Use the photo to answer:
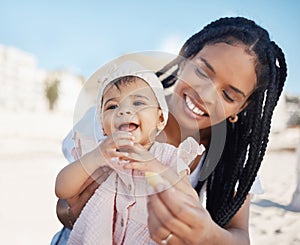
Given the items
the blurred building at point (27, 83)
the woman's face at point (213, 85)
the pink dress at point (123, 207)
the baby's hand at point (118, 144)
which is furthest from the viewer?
the blurred building at point (27, 83)

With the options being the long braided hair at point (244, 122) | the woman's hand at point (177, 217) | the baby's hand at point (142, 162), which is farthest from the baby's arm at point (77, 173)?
the long braided hair at point (244, 122)

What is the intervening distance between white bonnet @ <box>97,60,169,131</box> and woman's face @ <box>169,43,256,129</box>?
171 mm

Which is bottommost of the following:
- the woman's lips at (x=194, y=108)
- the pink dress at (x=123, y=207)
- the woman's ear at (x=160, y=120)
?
the pink dress at (x=123, y=207)

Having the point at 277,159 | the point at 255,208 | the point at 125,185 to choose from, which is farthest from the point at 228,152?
the point at 277,159

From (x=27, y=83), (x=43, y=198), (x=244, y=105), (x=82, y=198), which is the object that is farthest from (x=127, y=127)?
(x=27, y=83)

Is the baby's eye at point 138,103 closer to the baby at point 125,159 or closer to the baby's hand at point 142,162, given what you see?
the baby at point 125,159

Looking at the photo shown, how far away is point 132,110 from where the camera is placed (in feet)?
3.36

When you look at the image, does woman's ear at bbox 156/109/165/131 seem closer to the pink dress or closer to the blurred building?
the pink dress

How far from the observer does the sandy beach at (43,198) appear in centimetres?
309

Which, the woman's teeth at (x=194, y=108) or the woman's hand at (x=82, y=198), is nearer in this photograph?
the woman's hand at (x=82, y=198)

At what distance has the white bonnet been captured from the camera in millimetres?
1064

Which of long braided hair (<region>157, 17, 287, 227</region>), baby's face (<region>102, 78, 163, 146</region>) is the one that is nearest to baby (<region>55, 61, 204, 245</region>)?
baby's face (<region>102, 78, 163, 146</region>)

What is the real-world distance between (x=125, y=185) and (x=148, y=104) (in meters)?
0.22

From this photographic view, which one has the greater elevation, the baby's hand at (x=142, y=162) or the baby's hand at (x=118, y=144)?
the baby's hand at (x=118, y=144)
